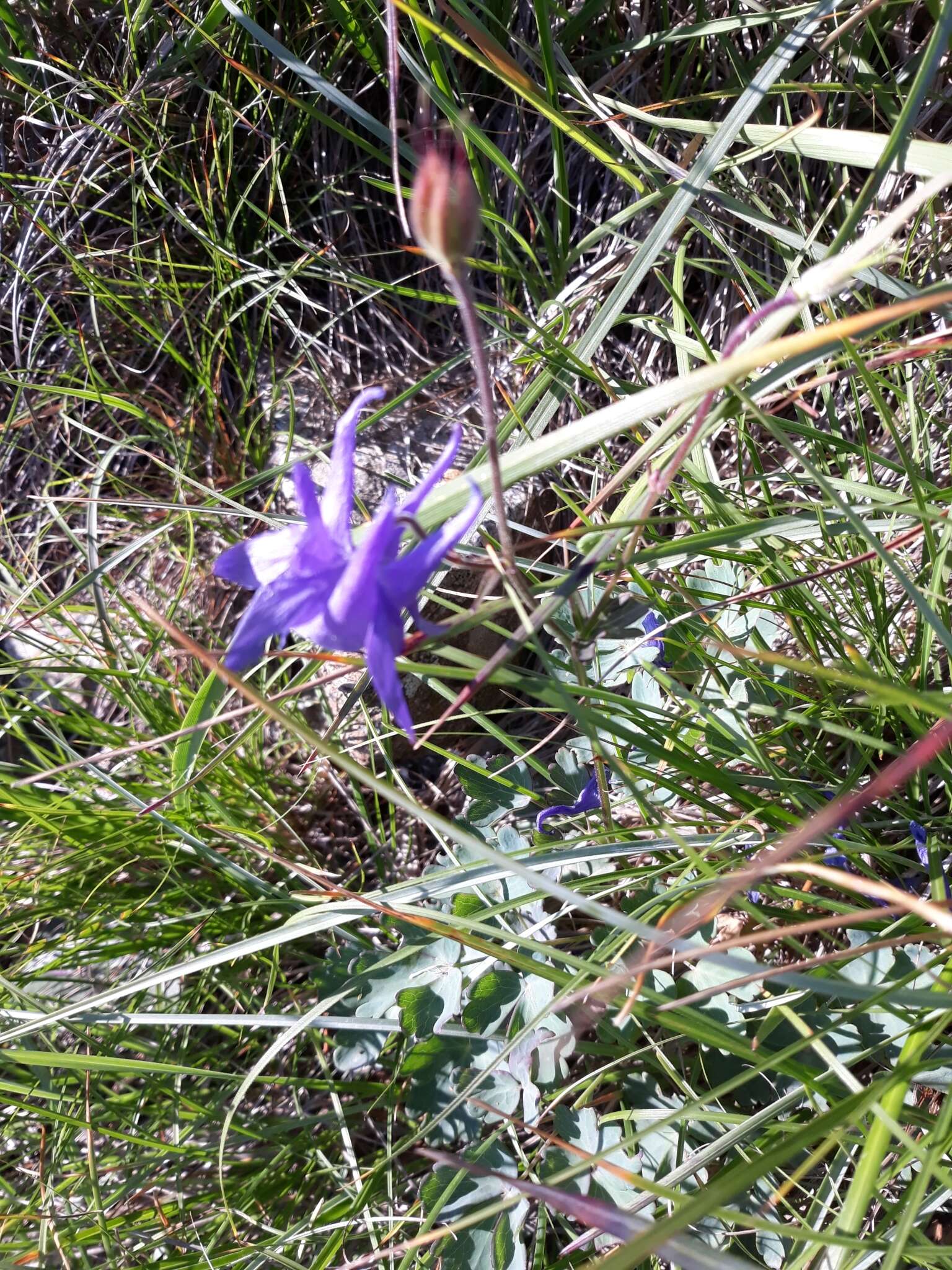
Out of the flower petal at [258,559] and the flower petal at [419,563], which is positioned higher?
the flower petal at [258,559]

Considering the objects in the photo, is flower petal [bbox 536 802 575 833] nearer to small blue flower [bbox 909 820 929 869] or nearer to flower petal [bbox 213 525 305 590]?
small blue flower [bbox 909 820 929 869]

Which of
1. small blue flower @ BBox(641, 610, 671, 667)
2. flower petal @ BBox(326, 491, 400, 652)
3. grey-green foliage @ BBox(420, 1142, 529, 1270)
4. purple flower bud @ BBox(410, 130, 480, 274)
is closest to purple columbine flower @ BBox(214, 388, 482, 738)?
flower petal @ BBox(326, 491, 400, 652)

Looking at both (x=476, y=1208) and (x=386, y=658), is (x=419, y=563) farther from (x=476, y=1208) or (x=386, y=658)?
(x=476, y=1208)

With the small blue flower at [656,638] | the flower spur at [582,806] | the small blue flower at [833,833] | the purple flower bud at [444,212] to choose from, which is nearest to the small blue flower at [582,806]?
the flower spur at [582,806]

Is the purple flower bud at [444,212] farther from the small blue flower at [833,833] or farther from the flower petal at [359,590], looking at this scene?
the small blue flower at [833,833]

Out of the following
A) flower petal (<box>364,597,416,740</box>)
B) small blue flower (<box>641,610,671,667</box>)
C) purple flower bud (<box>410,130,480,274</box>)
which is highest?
purple flower bud (<box>410,130,480,274</box>)

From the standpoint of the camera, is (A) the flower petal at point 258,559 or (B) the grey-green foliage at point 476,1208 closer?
(A) the flower petal at point 258,559

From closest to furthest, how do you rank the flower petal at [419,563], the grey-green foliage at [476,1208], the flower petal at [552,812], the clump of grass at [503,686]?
the flower petal at [419,563] < the clump of grass at [503,686] < the grey-green foliage at [476,1208] < the flower petal at [552,812]

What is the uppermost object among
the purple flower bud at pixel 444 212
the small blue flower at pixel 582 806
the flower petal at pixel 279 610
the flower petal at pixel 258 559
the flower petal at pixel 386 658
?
the purple flower bud at pixel 444 212
